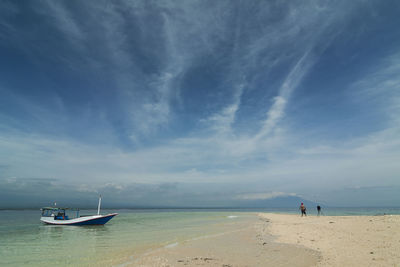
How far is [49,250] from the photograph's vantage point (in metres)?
18.7

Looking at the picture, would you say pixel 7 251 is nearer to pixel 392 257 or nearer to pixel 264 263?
pixel 264 263

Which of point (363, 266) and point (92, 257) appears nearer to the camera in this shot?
point (363, 266)

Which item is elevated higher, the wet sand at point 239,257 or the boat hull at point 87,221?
the wet sand at point 239,257

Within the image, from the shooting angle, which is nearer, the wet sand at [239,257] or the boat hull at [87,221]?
the wet sand at [239,257]

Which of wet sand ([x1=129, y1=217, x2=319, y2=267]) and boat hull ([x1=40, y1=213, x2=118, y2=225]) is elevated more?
wet sand ([x1=129, y1=217, x2=319, y2=267])

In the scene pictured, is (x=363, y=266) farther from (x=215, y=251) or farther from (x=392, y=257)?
(x=215, y=251)

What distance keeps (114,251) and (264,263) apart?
458 inches

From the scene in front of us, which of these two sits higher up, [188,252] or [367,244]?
[367,244]

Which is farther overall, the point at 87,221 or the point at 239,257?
the point at 87,221

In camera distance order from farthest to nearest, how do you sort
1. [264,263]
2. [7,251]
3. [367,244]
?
[7,251]
[367,244]
[264,263]

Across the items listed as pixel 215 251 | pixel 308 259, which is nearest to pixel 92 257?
pixel 215 251

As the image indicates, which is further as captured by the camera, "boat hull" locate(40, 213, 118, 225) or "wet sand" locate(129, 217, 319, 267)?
"boat hull" locate(40, 213, 118, 225)

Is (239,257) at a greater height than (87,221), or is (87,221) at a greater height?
(239,257)

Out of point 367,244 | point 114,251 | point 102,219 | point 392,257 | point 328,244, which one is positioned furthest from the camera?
point 102,219
